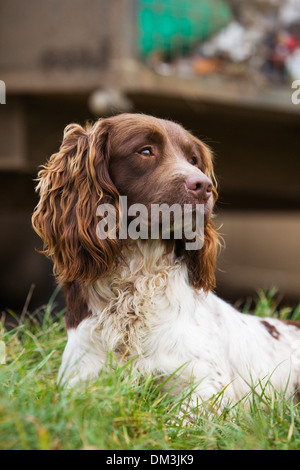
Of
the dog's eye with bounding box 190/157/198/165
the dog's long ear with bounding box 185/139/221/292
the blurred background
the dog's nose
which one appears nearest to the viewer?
the dog's nose

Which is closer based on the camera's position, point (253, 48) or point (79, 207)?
point (79, 207)

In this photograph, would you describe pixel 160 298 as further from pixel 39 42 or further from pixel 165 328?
pixel 39 42

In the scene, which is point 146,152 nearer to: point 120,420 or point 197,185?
point 197,185

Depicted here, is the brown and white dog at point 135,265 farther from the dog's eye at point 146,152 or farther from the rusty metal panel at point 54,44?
the rusty metal panel at point 54,44

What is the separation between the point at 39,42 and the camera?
6.29 meters

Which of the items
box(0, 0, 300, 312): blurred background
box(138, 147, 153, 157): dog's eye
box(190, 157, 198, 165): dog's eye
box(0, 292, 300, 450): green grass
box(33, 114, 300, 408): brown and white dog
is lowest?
box(0, 292, 300, 450): green grass

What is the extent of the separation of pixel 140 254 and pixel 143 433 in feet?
3.19

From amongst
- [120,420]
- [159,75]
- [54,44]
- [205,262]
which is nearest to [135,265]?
[205,262]

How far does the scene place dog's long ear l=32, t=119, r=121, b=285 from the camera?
3121mm

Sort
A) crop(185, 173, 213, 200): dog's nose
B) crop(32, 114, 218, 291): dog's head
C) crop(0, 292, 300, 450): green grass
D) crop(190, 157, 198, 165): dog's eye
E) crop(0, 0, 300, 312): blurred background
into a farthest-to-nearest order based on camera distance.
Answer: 1. crop(0, 0, 300, 312): blurred background
2. crop(190, 157, 198, 165): dog's eye
3. crop(32, 114, 218, 291): dog's head
4. crop(185, 173, 213, 200): dog's nose
5. crop(0, 292, 300, 450): green grass

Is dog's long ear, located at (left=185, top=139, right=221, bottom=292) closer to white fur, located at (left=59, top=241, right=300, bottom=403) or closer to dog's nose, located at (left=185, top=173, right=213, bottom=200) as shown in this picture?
white fur, located at (left=59, top=241, right=300, bottom=403)

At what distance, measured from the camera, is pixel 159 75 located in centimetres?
602

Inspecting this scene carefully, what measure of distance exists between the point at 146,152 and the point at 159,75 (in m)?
3.02

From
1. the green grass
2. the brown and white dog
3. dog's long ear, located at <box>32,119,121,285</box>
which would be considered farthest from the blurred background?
the green grass
